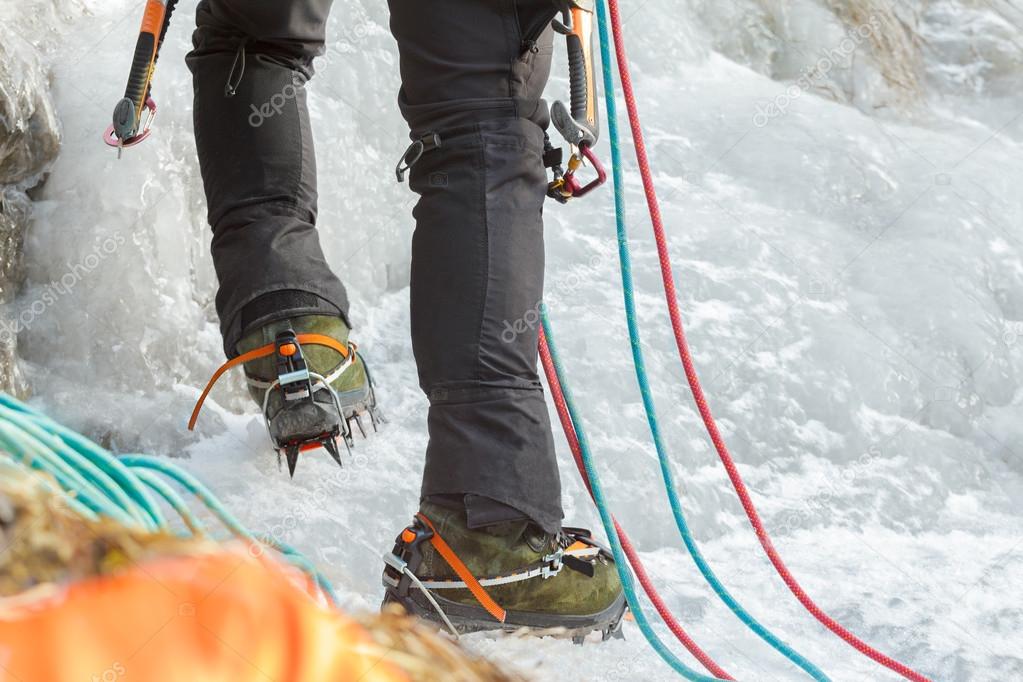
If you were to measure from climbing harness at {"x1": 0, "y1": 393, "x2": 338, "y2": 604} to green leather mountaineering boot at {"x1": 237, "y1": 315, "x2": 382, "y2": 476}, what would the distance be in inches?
23.7

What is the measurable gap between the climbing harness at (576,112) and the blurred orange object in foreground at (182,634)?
84 cm

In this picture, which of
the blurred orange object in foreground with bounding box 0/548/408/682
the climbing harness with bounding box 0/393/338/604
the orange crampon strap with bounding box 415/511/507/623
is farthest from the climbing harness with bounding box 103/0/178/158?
the blurred orange object in foreground with bounding box 0/548/408/682

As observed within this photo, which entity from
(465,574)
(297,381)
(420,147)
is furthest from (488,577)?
(420,147)

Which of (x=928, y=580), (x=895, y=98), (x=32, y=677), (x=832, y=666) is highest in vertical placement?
(x=32, y=677)

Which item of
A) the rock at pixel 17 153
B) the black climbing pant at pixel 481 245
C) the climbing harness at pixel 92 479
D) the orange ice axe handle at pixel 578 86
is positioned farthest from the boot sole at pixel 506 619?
the rock at pixel 17 153

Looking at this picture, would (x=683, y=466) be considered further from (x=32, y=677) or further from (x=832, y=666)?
(x=32, y=677)

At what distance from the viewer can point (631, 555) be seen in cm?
135

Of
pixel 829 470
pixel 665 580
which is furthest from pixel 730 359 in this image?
pixel 665 580

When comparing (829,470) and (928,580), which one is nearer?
(928,580)

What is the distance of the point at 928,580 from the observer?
1.98 meters

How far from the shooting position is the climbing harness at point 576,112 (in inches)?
47.6

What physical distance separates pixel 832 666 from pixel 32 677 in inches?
55.1

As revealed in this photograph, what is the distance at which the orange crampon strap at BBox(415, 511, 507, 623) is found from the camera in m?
1.12

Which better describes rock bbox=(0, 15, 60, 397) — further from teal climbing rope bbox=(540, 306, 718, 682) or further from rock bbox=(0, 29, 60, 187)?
teal climbing rope bbox=(540, 306, 718, 682)
